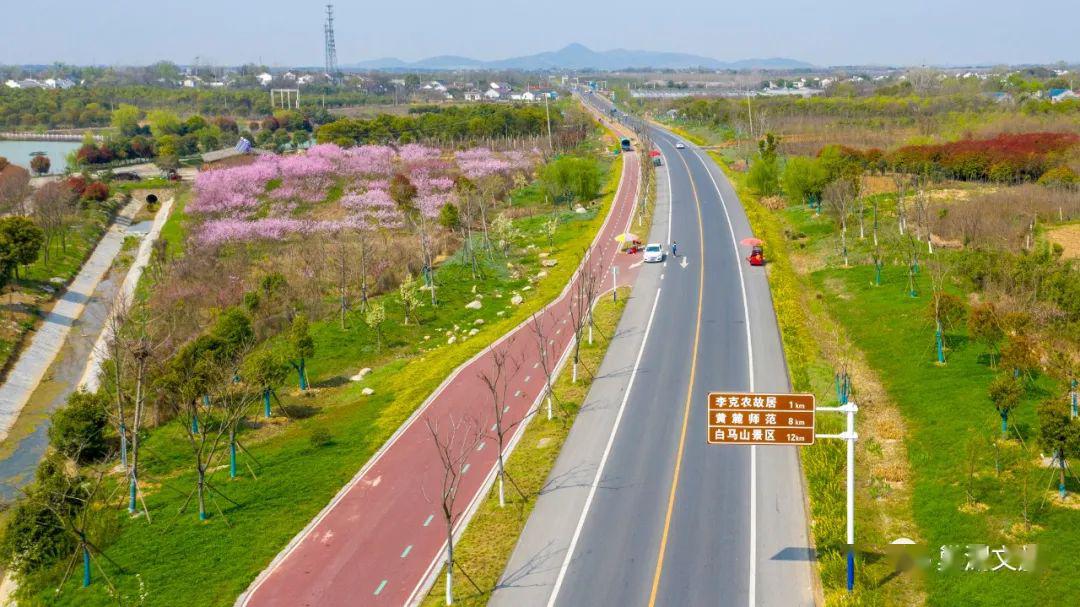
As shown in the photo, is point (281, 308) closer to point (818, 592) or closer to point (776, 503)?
point (776, 503)

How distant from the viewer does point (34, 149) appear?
156m

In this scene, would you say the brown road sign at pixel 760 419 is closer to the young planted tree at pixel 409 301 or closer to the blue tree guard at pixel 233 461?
the blue tree guard at pixel 233 461

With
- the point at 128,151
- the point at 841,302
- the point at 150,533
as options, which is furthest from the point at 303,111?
the point at 150,533

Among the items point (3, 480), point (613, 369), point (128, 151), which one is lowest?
point (3, 480)

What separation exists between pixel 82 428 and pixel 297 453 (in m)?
8.23

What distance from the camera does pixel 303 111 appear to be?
172 m

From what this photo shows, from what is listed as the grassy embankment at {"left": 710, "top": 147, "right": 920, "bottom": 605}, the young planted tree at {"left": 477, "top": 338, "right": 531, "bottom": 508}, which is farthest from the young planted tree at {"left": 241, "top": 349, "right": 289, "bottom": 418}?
the grassy embankment at {"left": 710, "top": 147, "right": 920, "bottom": 605}

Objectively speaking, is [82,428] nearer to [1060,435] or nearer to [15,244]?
[15,244]

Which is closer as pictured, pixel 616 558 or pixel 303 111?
pixel 616 558

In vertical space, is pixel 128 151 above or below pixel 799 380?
above

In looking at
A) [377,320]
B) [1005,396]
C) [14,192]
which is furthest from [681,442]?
[14,192]

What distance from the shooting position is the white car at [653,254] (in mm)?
58375

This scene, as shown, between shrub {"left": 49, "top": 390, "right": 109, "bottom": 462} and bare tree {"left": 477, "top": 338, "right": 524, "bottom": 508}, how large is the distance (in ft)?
48.5

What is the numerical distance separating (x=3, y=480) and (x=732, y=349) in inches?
1233
